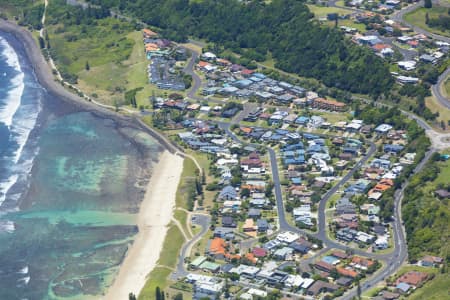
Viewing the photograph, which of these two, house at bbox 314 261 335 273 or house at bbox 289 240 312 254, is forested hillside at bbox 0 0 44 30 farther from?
house at bbox 314 261 335 273

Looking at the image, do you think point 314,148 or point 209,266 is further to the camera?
point 314,148

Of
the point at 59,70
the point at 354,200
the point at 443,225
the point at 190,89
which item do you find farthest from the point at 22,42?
the point at 443,225

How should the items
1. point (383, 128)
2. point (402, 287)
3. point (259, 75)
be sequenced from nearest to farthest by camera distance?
point (402, 287), point (383, 128), point (259, 75)

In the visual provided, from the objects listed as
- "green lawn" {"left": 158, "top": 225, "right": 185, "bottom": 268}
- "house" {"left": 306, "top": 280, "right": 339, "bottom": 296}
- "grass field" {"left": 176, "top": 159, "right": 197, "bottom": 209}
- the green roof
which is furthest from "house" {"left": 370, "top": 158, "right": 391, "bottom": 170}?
the green roof

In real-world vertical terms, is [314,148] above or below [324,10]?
below

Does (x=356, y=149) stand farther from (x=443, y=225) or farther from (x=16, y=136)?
(x=16, y=136)

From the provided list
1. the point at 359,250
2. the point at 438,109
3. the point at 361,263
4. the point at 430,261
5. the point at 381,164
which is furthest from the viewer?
the point at 438,109

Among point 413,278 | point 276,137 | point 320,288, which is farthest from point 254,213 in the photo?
point 276,137

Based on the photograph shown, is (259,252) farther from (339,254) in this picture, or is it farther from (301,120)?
(301,120)
